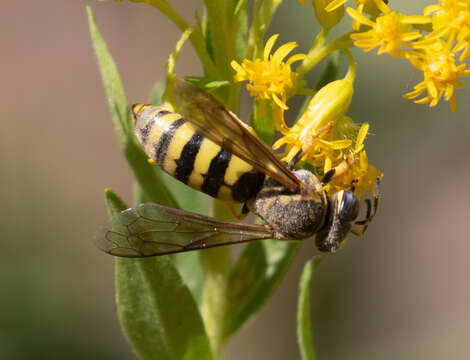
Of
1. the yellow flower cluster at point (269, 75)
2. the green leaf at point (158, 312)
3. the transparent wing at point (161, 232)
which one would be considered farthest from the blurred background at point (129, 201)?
the transparent wing at point (161, 232)

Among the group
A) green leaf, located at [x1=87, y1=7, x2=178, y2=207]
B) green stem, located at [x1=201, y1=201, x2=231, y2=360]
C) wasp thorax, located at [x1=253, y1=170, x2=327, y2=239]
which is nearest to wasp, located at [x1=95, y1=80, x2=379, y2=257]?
wasp thorax, located at [x1=253, y1=170, x2=327, y2=239]

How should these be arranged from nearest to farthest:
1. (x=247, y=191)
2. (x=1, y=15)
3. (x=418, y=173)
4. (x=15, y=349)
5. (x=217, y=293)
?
1. (x=247, y=191)
2. (x=217, y=293)
3. (x=15, y=349)
4. (x=418, y=173)
5. (x=1, y=15)

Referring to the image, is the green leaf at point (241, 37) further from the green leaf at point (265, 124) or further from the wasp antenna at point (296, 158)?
the wasp antenna at point (296, 158)

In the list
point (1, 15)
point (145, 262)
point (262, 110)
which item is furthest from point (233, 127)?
point (1, 15)

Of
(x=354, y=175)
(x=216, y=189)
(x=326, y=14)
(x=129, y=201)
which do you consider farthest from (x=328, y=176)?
(x=129, y=201)

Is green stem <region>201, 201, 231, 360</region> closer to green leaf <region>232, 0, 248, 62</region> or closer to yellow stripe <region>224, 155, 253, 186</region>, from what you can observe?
yellow stripe <region>224, 155, 253, 186</region>

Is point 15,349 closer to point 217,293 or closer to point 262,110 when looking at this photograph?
point 217,293

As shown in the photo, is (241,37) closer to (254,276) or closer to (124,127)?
(124,127)
